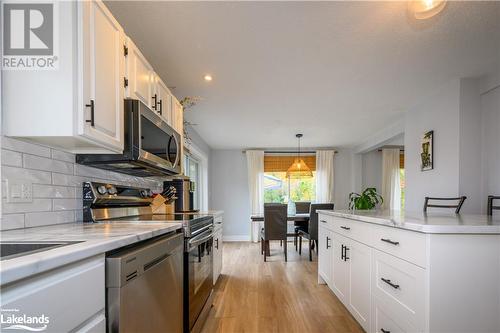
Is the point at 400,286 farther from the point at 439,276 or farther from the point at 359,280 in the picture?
the point at 359,280

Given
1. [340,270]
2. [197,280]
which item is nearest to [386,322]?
[340,270]

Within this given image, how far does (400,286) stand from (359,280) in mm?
605

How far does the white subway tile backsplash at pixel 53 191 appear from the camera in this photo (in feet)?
4.40

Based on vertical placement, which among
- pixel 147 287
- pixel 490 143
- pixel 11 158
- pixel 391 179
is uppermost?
pixel 490 143

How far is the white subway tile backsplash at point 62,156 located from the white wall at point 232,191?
5.08 m

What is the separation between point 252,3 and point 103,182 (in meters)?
1.54

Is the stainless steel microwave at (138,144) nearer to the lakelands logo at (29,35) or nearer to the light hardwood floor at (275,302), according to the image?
the lakelands logo at (29,35)

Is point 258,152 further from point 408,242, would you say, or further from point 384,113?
point 408,242

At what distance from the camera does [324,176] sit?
660cm

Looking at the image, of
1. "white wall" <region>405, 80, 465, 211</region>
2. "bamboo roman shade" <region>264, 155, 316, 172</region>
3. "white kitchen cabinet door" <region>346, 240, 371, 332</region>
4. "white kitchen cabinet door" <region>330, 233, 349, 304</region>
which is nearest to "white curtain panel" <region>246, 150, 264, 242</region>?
"bamboo roman shade" <region>264, 155, 316, 172</region>

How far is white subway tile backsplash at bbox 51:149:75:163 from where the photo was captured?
147cm

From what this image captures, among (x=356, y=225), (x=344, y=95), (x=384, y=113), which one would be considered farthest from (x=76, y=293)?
(x=384, y=113)

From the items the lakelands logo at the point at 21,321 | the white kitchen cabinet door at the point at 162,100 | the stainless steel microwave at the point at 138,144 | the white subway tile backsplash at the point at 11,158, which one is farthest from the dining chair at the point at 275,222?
the lakelands logo at the point at 21,321

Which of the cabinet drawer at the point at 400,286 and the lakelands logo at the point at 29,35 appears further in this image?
the cabinet drawer at the point at 400,286
